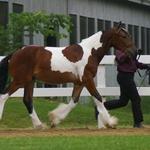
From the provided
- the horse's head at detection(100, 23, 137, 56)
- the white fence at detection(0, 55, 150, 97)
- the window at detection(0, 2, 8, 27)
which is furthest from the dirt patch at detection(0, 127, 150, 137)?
the window at detection(0, 2, 8, 27)

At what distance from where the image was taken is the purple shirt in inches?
558

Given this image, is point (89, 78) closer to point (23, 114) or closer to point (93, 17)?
point (23, 114)

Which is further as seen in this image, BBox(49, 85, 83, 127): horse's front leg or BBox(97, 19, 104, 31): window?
BBox(97, 19, 104, 31): window

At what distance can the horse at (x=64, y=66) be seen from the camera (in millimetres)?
13781

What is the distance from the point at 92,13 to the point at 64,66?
2081 centimetres

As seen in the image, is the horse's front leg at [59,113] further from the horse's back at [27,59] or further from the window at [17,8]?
the window at [17,8]

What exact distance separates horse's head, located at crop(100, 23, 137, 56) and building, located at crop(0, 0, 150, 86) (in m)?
11.7

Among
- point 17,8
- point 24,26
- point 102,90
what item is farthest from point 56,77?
point 17,8

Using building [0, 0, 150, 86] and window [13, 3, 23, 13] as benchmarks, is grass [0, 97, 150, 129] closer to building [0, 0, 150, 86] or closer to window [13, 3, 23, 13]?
window [13, 3, 23, 13]

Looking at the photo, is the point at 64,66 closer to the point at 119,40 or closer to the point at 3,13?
the point at 119,40

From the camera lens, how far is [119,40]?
14078 millimetres

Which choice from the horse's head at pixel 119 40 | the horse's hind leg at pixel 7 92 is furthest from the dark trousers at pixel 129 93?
the horse's hind leg at pixel 7 92

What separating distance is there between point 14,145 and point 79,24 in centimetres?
2179

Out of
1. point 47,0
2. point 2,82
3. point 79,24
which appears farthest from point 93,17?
point 2,82
